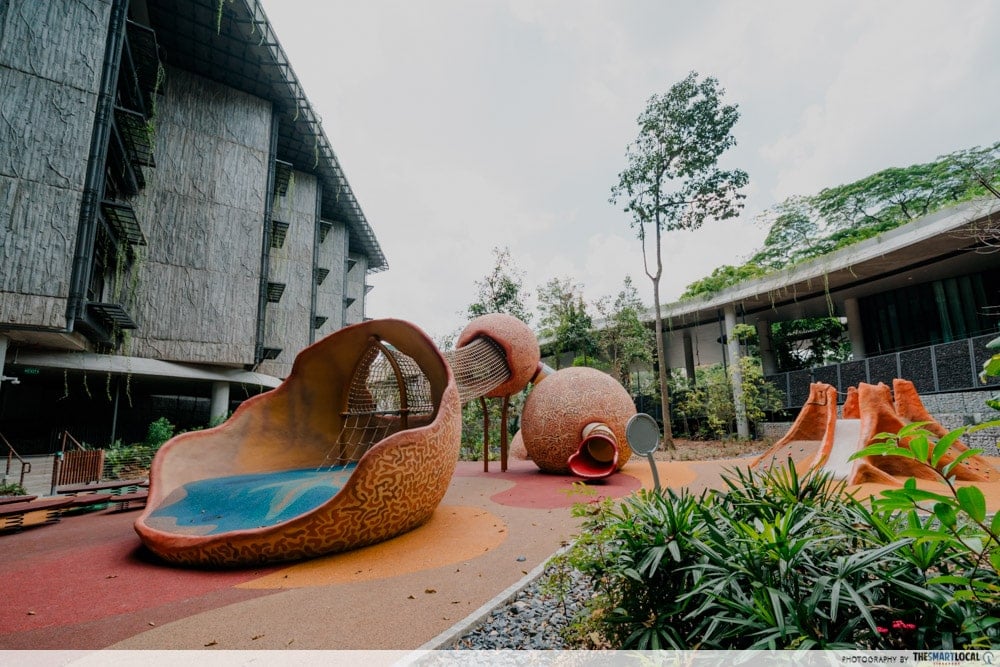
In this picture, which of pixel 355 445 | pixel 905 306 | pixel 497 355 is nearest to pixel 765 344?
pixel 905 306

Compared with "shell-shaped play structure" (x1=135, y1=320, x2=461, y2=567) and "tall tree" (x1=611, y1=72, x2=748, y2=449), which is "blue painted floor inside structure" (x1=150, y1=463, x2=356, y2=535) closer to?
"shell-shaped play structure" (x1=135, y1=320, x2=461, y2=567)

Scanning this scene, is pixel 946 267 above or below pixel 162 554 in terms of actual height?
above

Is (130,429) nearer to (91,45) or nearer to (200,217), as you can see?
(200,217)

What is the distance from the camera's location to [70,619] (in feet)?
9.36

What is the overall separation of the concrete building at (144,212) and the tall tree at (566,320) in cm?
987

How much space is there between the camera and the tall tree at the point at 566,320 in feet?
59.6

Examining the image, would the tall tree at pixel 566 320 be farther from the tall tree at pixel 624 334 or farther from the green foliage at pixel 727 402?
the green foliage at pixel 727 402

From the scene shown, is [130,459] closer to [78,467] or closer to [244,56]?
[78,467]

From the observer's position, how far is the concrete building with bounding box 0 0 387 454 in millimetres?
8922

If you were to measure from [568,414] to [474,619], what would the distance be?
573cm

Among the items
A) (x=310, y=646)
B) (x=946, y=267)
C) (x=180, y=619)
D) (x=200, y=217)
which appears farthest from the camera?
(x=200, y=217)

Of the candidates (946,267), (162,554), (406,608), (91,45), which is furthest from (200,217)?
(946,267)

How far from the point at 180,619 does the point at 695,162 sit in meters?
15.1

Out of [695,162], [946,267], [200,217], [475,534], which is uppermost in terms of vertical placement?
[695,162]
